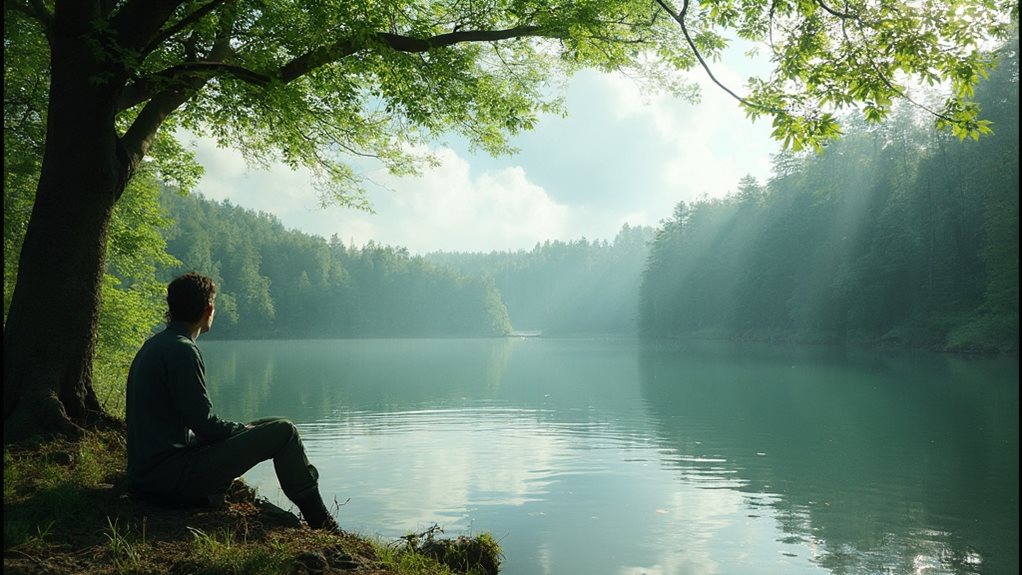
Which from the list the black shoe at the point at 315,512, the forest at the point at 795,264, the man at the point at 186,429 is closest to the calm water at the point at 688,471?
the black shoe at the point at 315,512

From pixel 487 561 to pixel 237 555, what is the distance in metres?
2.56

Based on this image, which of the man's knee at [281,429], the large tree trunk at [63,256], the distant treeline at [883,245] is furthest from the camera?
the distant treeline at [883,245]

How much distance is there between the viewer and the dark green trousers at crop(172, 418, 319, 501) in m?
4.30

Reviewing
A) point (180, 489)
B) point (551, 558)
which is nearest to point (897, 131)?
point (551, 558)

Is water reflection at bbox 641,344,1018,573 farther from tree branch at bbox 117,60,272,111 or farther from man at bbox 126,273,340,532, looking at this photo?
tree branch at bbox 117,60,272,111

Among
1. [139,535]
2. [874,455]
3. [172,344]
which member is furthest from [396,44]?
[874,455]

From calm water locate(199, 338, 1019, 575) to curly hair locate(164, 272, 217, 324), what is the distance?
407 cm

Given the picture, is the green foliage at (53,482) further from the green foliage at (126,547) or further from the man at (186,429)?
the man at (186,429)

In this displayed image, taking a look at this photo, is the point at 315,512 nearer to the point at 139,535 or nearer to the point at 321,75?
the point at 139,535

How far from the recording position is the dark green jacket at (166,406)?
4145 millimetres

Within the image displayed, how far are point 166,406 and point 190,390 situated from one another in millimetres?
218

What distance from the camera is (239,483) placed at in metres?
5.37

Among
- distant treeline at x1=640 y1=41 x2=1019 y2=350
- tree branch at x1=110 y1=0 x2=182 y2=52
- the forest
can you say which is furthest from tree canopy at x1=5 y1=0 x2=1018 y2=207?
distant treeline at x1=640 y1=41 x2=1019 y2=350

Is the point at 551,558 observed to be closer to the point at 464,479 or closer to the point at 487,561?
the point at 487,561
